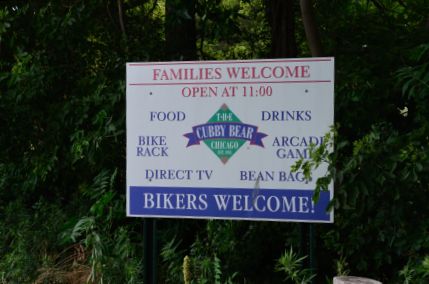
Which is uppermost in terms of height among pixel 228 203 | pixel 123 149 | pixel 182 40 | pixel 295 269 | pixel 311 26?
pixel 182 40

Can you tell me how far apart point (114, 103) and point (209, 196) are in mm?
1695

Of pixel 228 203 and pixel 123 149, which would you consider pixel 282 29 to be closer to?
pixel 123 149

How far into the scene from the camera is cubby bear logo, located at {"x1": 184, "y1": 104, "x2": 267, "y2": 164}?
15.1 feet


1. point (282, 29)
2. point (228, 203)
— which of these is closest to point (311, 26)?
point (282, 29)

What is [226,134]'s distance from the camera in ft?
15.2

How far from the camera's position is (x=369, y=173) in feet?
14.0

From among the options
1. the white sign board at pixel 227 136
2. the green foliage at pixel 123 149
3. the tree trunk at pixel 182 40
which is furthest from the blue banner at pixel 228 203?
the tree trunk at pixel 182 40

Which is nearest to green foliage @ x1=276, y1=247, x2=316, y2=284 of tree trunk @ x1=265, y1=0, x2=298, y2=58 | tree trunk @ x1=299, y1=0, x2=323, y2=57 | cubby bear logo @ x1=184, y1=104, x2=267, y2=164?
cubby bear logo @ x1=184, y1=104, x2=267, y2=164

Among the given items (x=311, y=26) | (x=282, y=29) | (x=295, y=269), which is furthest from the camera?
(x=282, y=29)

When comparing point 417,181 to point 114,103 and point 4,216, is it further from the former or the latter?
point 4,216

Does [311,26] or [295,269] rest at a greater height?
[311,26]

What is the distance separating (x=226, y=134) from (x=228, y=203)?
0.47 metres

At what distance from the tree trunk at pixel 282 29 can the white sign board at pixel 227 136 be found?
2.21m

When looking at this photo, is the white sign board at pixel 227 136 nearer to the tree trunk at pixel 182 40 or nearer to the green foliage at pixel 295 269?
the green foliage at pixel 295 269
